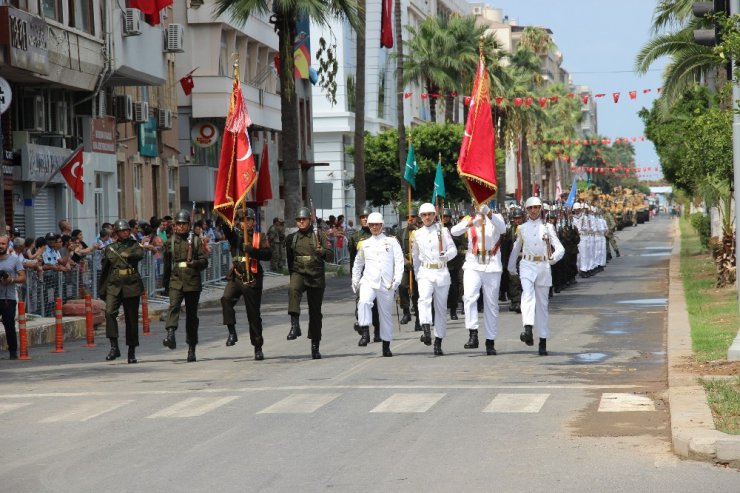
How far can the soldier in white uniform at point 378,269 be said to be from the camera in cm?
1836

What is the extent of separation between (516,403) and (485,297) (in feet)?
15.9

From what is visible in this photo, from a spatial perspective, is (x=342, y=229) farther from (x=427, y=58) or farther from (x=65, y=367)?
(x=65, y=367)

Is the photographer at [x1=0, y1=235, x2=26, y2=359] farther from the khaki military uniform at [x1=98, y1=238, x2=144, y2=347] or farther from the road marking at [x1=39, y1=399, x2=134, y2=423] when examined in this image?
the road marking at [x1=39, y1=399, x2=134, y2=423]

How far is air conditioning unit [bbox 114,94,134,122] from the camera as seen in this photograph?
39.3 m

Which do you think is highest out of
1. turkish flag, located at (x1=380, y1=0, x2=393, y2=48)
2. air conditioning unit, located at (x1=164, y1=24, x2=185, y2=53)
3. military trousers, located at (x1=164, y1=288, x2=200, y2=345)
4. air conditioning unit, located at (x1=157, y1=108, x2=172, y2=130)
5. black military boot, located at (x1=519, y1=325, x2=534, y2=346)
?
turkish flag, located at (x1=380, y1=0, x2=393, y2=48)

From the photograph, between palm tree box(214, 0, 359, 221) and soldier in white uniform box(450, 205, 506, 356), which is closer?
soldier in white uniform box(450, 205, 506, 356)

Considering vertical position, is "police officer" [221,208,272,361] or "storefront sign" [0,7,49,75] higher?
"storefront sign" [0,7,49,75]

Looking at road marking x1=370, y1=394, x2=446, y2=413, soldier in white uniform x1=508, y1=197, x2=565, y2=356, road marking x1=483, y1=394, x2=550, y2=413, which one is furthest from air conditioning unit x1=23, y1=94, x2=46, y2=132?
road marking x1=483, y1=394, x2=550, y2=413

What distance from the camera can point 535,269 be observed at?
18.0 m

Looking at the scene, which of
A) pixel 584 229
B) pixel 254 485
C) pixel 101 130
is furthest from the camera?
pixel 584 229

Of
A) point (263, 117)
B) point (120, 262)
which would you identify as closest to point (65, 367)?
point (120, 262)

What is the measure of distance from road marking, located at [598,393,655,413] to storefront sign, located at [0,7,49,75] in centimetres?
1753

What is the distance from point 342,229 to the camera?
49219mm

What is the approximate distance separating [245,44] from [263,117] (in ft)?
8.64
